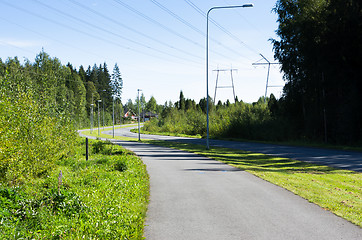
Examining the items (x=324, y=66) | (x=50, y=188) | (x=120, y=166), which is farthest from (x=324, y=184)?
(x=324, y=66)

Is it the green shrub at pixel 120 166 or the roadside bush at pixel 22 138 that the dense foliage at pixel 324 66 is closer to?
the green shrub at pixel 120 166

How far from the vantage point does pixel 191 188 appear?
408 inches

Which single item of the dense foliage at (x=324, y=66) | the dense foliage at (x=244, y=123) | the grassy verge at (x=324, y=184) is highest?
the dense foliage at (x=324, y=66)

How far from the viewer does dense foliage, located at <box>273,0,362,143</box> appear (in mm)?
25406

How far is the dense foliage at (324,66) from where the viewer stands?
2541 cm

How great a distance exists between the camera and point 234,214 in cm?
719

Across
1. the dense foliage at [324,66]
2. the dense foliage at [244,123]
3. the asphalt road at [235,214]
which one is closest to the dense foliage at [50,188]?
the asphalt road at [235,214]

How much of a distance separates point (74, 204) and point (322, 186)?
837cm

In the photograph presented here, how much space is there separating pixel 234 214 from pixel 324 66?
24.1 metres

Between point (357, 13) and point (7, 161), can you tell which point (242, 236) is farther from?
point (357, 13)

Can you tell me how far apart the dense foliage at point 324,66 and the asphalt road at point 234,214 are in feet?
63.4

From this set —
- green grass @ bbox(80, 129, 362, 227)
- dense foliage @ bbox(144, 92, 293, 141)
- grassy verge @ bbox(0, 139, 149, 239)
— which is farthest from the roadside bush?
dense foliage @ bbox(144, 92, 293, 141)

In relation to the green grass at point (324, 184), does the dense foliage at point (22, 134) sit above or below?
above

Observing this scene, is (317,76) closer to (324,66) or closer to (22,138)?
(324,66)
